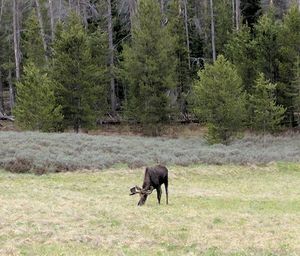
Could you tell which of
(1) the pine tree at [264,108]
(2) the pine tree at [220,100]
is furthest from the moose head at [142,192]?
(1) the pine tree at [264,108]

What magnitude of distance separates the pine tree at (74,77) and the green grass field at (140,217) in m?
16.2

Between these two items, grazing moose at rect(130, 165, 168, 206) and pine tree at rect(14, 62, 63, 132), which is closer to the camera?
grazing moose at rect(130, 165, 168, 206)

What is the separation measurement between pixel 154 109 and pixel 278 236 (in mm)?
29700

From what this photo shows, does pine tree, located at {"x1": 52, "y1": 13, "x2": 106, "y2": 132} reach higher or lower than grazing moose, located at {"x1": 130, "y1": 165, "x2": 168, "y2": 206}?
higher

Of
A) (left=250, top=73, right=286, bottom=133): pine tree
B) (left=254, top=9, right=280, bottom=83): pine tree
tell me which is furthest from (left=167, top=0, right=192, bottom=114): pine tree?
(left=250, top=73, right=286, bottom=133): pine tree

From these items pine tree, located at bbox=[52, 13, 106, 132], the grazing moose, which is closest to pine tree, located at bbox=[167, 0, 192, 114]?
pine tree, located at bbox=[52, 13, 106, 132]

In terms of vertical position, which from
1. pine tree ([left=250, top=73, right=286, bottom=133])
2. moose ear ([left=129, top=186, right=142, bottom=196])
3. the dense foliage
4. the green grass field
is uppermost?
the dense foliage

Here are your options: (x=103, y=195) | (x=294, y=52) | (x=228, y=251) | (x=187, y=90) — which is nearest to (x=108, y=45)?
(x=187, y=90)

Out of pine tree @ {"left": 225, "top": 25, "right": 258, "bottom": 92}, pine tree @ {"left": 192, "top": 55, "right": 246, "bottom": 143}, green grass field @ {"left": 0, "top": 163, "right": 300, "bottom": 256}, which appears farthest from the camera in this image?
pine tree @ {"left": 225, "top": 25, "right": 258, "bottom": 92}

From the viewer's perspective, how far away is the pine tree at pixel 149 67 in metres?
42.1

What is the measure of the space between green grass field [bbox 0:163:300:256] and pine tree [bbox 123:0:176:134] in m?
18.4

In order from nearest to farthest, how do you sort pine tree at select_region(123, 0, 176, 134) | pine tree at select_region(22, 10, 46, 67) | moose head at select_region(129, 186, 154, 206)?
1. moose head at select_region(129, 186, 154, 206)
2. pine tree at select_region(123, 0, 176, 134)
3. pine tree at select_region(22, 10, 46, 67)

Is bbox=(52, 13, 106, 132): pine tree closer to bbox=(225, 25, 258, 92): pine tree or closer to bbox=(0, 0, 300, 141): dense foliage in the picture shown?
bbox=(0, 0, 300, 141): dense foliage

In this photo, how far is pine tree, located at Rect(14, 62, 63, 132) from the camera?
120 ft
